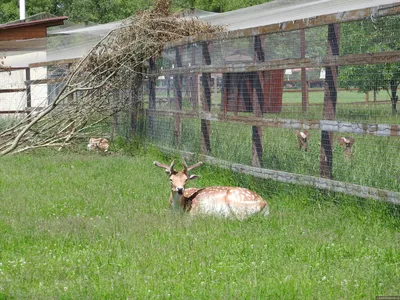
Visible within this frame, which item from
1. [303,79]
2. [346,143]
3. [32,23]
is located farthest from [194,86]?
[32,23]

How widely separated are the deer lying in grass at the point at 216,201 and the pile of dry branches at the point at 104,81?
637 cm

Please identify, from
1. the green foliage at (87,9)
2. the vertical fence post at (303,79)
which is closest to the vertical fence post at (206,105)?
the vertical fence post at (303,79)

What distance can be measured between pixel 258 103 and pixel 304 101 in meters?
1.01

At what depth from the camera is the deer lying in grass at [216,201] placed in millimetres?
8852

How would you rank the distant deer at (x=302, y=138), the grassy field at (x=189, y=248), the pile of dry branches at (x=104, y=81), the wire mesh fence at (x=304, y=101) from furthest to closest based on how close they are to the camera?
the pile of dry branches at (x=104, y=81) → the distant deer at (x=302, y=138) → the wire mesh fence at (x=304, y=101) → the grassy field at (x=189, y=248)

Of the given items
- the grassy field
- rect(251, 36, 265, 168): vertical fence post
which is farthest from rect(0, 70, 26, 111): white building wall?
rect(251, 36, 265, 168): vertical fence post

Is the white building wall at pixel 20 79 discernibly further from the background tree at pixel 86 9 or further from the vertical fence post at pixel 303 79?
the background tree at pixel 86 9

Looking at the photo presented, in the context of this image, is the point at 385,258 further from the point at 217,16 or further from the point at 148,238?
the point at 217,16

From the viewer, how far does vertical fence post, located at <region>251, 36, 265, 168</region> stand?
34.7 feet

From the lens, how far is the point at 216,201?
9.07 meters

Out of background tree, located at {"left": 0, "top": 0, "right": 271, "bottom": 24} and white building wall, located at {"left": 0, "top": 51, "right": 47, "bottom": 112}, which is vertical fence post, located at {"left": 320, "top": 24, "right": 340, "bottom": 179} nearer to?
white building wall, located at {"left": 0, "top": 51, "right": 47, "bottom": 112}

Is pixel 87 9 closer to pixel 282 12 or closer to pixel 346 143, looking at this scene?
pixel 282 12

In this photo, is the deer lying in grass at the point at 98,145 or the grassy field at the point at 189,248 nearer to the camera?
the grassy field at the point at 189,248

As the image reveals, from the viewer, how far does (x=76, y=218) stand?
8938mm
